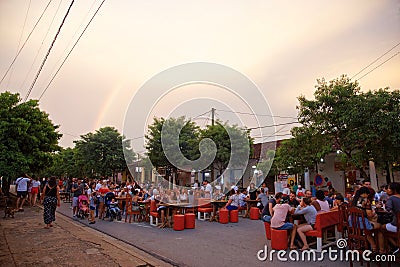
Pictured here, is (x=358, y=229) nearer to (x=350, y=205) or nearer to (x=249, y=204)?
(x=350, y=205)

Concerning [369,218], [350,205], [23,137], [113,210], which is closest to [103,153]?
[23,137]

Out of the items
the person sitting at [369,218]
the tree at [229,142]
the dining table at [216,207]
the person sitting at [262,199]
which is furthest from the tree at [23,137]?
the person sitting at [369,218]

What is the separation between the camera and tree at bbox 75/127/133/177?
2889 centimetres

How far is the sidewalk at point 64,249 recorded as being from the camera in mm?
6052

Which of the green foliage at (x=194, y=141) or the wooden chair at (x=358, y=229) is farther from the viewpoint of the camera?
the green foliage at (x=194, y=141)

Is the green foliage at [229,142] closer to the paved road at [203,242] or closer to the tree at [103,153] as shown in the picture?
the paved road at [203,242]

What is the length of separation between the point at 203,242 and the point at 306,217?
8.66 ft

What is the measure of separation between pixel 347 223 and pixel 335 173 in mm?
18525

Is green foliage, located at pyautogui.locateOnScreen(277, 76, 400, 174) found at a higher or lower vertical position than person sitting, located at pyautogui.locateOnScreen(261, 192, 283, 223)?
higher

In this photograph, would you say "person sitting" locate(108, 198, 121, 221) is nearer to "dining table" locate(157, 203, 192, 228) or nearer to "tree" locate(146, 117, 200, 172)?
"dining table" locate(157, 203, 192, 228)

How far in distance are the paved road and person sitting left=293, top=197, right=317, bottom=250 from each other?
2.66 ft

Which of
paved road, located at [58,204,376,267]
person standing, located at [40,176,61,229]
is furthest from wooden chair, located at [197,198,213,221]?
A: person standing, located at [40,176,61,229]

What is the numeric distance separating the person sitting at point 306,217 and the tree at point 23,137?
48.8 ft

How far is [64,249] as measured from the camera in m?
7.06
